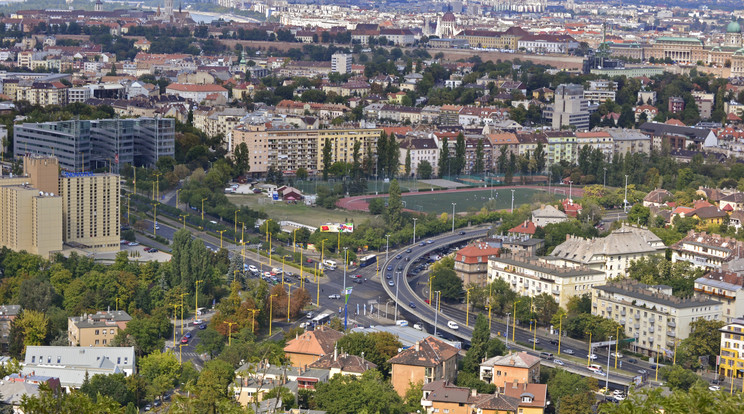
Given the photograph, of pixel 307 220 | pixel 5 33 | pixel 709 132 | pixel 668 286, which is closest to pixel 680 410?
pixel 668 286

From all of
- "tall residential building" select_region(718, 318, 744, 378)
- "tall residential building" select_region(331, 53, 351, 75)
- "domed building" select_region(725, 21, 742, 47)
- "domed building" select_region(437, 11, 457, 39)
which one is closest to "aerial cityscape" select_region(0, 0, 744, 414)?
"tall residential building" select_region(718, 318, 744, 378)

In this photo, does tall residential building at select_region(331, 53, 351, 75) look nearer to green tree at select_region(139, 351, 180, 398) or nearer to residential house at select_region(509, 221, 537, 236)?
residential house at select_region(509, 221, 537, 236)

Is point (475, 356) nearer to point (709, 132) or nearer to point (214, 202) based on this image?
point (214, 202)

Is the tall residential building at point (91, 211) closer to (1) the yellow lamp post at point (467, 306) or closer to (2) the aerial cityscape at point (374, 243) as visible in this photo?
(2) the aerial cityscape at point (374, 243)

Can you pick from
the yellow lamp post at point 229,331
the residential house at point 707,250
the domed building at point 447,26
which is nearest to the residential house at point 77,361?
the yellow lamp post at point 229,331

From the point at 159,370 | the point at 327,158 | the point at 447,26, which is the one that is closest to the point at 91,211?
the point at 159,370

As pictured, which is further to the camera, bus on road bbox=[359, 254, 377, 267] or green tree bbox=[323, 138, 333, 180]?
green tree bbox=[323, 138, 333, 180]
